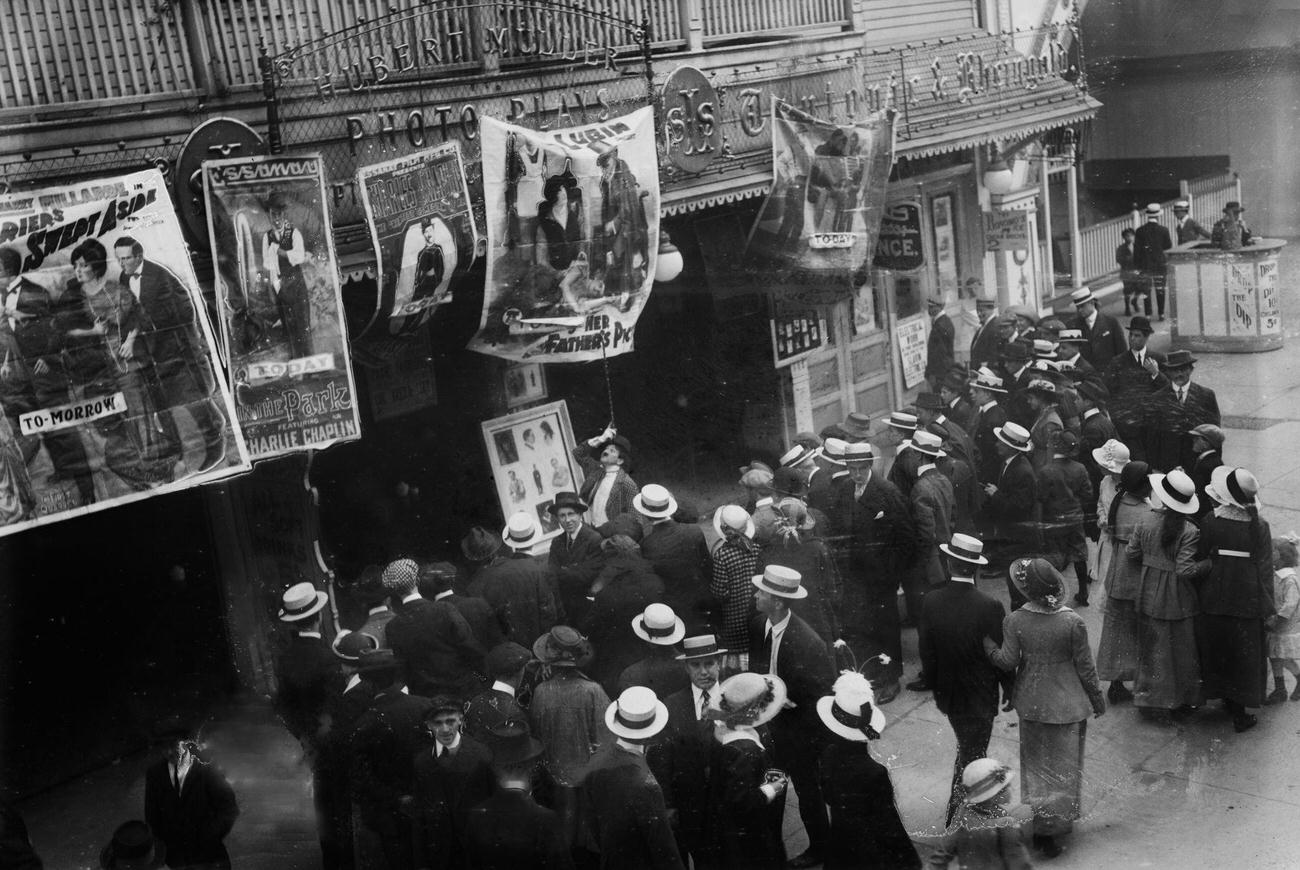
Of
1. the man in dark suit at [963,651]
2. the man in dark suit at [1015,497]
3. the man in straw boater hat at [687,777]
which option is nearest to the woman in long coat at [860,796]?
the man in straw boater hat at [687,777]

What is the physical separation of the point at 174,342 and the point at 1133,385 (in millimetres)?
8324

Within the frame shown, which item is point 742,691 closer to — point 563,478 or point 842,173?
point 563,478

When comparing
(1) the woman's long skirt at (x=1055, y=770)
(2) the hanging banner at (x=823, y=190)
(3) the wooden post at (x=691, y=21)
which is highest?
(3) the wooden post at (x=691, y=21)

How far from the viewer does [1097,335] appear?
12.9m

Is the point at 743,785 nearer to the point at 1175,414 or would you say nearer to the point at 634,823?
the point at 634,823

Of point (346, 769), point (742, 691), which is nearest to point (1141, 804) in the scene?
point (742, 691)

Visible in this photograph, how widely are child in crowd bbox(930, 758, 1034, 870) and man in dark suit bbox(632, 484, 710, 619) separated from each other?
2813mm

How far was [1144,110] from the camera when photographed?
24.8 metres

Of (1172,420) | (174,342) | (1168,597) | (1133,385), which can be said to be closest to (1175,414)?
(1172,420)

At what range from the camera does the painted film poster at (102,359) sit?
20.8 ft

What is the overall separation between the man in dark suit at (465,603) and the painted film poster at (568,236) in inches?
83.7

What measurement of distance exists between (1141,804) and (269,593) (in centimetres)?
569

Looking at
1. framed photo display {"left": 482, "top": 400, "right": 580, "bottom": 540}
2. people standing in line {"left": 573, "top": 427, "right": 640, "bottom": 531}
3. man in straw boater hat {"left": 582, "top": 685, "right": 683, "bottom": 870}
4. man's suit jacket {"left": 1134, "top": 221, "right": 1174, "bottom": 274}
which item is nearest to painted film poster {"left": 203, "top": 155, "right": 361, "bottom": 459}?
people standing in line {"left": 573, "top": 427, "right": 640, "bottom": 531}

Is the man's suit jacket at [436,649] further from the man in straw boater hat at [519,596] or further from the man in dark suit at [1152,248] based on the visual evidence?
the man in dark suit at [1152,248]
